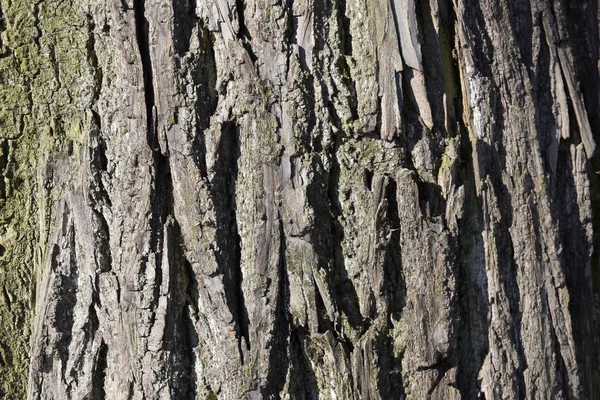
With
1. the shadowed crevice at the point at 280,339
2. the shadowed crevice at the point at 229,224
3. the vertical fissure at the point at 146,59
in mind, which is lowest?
the shadowed crevice at the point at 280,339

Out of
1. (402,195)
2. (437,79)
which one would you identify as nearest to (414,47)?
(437,79)

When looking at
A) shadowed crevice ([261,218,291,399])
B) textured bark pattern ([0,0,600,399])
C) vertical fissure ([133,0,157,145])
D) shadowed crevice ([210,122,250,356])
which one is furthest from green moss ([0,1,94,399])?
shadowed crevice ([261,218,291,399])

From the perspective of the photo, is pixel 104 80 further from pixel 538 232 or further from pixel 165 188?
pixel 538 232

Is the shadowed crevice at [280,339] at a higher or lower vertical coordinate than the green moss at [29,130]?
lower

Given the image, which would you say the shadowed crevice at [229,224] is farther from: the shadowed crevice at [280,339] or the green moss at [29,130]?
the green moss at [29,130]

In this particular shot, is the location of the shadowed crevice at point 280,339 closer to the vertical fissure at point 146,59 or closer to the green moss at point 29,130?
the vertical fissure at point 146,59

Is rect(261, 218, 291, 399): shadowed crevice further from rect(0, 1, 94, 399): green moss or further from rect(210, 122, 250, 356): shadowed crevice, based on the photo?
rect(0, 1, 94, 399): green moss

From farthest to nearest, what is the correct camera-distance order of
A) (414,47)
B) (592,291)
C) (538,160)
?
(592,291)
(538,160)
(414,47)

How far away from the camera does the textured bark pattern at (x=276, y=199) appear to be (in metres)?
1.37

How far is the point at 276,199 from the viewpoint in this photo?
1385mm

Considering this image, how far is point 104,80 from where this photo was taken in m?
1.42

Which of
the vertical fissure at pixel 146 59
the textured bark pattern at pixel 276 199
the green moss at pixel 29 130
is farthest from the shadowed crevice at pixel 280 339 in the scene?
the green moss at pixel 29 130

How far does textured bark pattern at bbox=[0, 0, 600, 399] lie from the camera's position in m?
1.37

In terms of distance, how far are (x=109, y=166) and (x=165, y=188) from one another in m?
0.14
